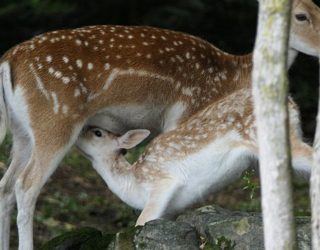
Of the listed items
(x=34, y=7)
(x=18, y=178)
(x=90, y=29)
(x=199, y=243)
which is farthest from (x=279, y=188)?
(x=34, y=7)

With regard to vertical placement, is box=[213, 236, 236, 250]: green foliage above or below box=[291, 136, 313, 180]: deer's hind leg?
below

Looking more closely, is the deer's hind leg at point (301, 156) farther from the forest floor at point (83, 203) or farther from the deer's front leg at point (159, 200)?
the forest floor at point (83, 203)

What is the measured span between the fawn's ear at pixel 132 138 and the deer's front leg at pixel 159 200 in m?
0.66

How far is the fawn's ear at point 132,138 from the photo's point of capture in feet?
27.7

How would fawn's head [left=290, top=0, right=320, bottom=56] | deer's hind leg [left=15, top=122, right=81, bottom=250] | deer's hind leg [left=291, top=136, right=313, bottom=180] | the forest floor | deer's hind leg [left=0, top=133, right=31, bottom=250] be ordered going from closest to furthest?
1. deer's hind leg [left=291, top=136, right=313, bottom=180]
2. deer's hind leg [left=15, top=122, right=81, bottom=250]
3. deer's hind leg [left=0, top=133, right=31, bottom=250]
4. fawn's head [left=290, top=0, right=320, bottom=56]
5. the forest floor

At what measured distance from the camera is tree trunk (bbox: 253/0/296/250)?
5270 millimetres

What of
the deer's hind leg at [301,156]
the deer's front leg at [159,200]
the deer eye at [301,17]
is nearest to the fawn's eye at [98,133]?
the deer's front leg at [159,200]

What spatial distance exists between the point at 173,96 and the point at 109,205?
3024 mm

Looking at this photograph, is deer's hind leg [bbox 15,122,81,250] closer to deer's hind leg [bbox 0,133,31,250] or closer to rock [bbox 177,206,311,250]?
deer's hind leg [bbox 0,133,31,250]

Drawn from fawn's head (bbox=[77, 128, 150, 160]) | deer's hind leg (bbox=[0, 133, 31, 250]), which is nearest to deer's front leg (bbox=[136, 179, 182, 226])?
fawn's head (bbox=[77, 128, 150, 160])

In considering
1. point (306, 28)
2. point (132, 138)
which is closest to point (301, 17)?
point (306, 28)

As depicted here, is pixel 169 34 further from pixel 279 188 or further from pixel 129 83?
pixel 279 188

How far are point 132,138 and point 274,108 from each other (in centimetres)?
331

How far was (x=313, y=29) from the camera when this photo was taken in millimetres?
8906
